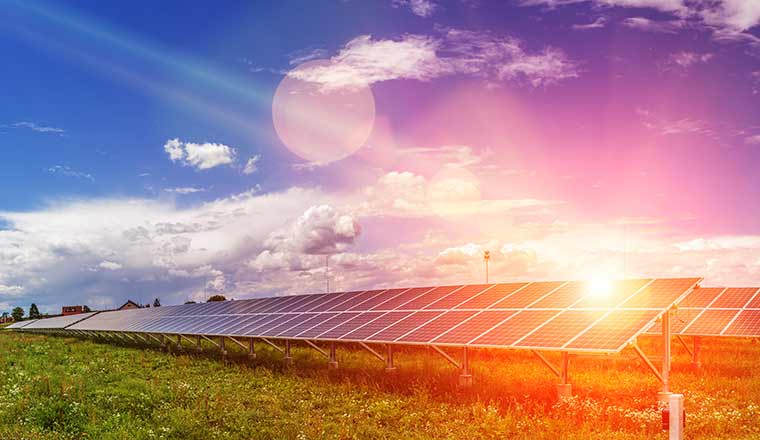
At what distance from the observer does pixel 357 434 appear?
16609 mm

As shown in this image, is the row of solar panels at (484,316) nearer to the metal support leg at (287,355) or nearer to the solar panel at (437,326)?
the solar panel at (437,326)

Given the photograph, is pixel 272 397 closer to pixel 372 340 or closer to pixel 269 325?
pixel 372 340

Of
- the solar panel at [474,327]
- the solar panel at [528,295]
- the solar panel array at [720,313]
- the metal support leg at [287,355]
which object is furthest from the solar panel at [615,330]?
the metal support leg at [287,355]

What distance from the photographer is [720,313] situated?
33.0 meters

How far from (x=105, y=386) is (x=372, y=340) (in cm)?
1084

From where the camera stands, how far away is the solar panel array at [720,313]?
29.8 m

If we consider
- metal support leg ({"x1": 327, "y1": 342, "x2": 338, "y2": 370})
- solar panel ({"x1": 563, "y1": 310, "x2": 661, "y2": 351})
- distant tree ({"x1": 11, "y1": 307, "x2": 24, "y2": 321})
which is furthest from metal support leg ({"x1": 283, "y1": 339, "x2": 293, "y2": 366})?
distant tree ({"x1": 11, "y1": 307, "x2": 24, "y2": 321})

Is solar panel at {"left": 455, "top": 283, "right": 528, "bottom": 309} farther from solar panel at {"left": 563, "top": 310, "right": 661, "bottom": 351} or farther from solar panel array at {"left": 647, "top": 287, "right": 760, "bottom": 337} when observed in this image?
solar panel array at {"left": 647, "top": 287, "right": 760, "bottom": 337}

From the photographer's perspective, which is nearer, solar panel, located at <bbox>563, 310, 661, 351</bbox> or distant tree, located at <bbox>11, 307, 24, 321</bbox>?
solar panel, located at <bbox>563, 310, 661, 351</bbox>

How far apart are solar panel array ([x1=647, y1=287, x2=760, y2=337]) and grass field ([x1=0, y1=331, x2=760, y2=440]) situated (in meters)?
1.44

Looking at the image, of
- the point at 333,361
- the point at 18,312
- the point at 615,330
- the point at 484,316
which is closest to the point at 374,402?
the point at 484,316

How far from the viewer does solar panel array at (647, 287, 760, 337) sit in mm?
29766

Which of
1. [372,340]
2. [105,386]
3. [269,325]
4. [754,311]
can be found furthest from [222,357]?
[754,311]

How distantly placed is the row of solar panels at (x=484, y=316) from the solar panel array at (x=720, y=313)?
273 inches
